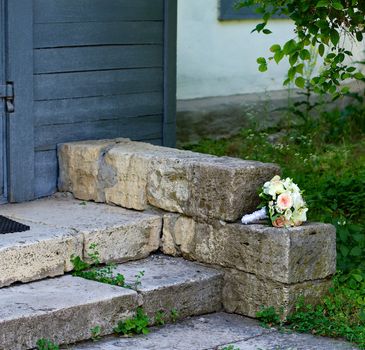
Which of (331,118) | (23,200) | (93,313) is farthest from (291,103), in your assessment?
(93,313)

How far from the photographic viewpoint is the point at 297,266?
6.10 m

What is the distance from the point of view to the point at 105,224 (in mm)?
6406

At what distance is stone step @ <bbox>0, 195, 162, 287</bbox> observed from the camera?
19.5 feet

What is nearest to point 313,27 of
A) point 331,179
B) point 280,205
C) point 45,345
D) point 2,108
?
point 280,205

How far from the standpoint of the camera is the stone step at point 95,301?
545 cm

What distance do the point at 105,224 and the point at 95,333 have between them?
85cm

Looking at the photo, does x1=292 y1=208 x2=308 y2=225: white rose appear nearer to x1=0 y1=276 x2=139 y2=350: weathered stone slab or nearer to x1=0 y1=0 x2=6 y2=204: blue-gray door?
x1=0 y1=276 x2=139 y2=350: weathered stone slab

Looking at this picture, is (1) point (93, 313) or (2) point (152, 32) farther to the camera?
(2) point (152, 32)

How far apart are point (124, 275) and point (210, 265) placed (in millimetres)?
567

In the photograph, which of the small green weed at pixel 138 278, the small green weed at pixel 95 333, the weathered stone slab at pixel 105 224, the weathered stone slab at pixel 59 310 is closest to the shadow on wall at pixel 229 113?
the weathered stone slab at pixel 105 224

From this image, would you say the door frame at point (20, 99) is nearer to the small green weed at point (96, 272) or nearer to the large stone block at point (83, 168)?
the large stone block at point (83, 168)

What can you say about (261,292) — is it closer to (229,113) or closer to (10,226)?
(10,226)

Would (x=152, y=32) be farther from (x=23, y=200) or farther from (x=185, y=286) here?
(x=185, y=286)

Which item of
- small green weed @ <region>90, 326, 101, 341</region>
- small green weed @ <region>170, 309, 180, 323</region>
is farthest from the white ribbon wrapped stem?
small green weed @ <region>90, 326, 101, 341</region>
